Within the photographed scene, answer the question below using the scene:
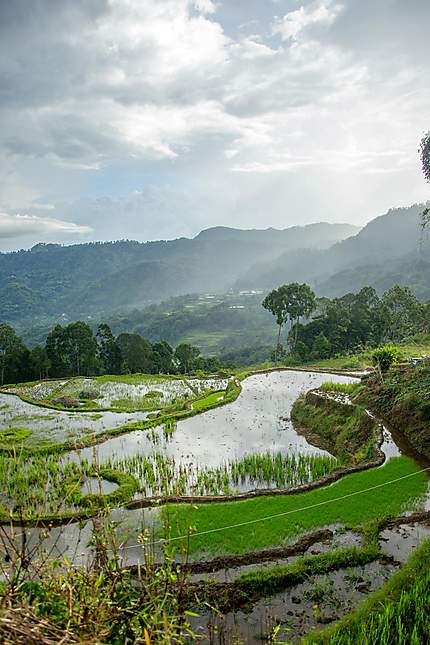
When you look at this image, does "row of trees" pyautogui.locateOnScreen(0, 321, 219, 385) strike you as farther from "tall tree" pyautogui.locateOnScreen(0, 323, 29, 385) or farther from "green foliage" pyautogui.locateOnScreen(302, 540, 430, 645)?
"green foliage" pyautogui.locateOnScreen(302, 540, 430, 645)

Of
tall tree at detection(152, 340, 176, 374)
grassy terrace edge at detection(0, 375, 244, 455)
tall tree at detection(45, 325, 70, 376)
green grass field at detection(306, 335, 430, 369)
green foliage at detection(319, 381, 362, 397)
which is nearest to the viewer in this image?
grassy terrace edge at detection(0, 375, 244, 455)

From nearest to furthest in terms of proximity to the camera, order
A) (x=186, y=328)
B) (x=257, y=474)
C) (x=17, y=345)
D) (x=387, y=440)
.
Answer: (x=257, y=474) → (x=387, y=440) → (x=17, y=345) → (x=186, y=328)

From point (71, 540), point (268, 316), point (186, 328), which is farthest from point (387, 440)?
point (268, 316)

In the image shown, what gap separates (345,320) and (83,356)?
2475cm

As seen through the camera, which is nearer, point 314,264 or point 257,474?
point 257,474

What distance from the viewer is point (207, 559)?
7.98 metres

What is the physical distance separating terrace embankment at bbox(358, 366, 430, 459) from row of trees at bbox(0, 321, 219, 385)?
26585mm

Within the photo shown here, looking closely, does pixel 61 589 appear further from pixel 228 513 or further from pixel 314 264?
pixel 314 264

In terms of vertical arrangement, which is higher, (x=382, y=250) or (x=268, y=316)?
(x=382, y=250)

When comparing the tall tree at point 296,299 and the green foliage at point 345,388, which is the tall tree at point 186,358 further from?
the green foliage at point 345,388

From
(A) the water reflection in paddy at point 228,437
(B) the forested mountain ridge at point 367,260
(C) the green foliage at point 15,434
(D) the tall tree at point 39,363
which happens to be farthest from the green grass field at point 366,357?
(B) the forested mountain ridge at point 367,260

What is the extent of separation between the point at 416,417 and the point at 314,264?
17767 centimetres

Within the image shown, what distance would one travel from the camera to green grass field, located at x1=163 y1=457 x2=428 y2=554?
8.57 meters

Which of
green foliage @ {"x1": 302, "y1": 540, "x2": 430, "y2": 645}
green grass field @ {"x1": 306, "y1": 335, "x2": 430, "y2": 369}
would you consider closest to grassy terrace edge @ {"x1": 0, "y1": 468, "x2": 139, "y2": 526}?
green foliage @ {"x1": 302, "y1": 540, "x2": 430, "y2": 645}
